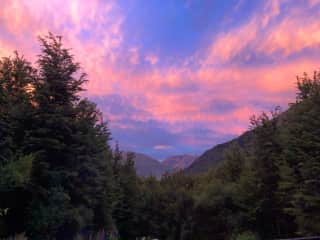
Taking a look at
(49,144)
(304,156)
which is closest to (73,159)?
(49,144)

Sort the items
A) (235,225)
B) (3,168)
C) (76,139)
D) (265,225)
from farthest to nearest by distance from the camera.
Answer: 1. (235,225)
2. (265,225)
3. (76,139)
4. (3,168)

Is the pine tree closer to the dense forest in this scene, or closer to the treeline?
the dense forest

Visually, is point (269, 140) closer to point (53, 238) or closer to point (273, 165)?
point (273, 165)

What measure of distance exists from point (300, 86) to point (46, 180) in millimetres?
17887

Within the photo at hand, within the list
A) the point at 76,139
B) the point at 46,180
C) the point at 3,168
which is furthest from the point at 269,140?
the point at 3,168

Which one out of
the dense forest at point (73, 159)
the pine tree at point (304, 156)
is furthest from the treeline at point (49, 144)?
the pine tree at point (304, 156)

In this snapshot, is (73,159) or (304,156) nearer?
(304,156)

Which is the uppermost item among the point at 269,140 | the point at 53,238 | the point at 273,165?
the point at 269,140

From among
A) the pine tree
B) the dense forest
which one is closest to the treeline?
the dense forest

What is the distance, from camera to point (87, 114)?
27.4m

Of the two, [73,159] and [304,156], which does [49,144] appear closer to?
[73,159]

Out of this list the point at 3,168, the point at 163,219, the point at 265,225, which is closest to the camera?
the point at 3,168

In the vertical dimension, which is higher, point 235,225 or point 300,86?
point 300,86

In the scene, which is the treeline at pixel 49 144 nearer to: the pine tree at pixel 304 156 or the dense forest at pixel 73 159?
the dense forest at pixel 73 159
